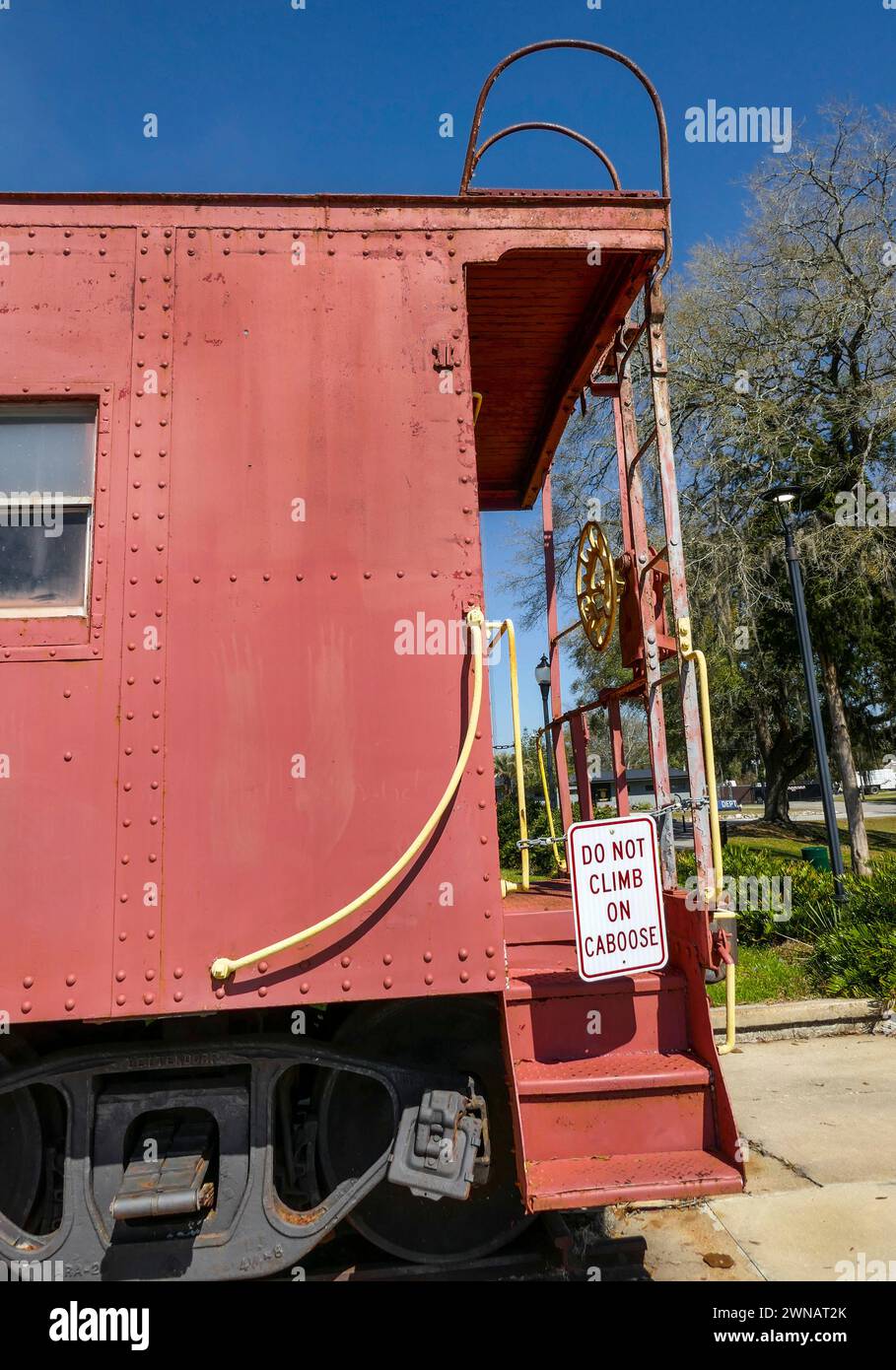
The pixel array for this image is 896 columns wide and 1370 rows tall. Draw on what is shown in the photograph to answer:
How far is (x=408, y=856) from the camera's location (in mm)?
2672

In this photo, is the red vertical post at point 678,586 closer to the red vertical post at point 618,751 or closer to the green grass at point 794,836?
the red vertical post at point 618,751

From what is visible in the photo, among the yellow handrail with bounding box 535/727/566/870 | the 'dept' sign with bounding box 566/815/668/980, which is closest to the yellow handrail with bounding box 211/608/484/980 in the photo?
the 'dept' sign with bounding box 566/815/668/980

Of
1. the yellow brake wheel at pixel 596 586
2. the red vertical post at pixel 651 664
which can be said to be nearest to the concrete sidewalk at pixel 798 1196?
the red vertical post at pixel 651 664

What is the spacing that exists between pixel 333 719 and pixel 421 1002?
1.09 metres

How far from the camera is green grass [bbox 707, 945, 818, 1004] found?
7.22 m

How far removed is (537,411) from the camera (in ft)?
16.1

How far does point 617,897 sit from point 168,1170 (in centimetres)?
170

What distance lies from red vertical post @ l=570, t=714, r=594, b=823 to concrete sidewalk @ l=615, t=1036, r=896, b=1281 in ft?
6.45

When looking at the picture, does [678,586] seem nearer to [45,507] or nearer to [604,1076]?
[604,1076]

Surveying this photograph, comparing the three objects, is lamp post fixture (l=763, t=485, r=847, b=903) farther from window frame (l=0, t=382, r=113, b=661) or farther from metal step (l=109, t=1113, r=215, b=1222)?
window frame (l=0, t=382, r=113, b=661)

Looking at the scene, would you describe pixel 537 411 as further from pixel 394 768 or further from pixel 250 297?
pixel 394 768

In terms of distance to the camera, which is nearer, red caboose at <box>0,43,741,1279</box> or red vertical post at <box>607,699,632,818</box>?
red caboose at <box>0,43,741,1279</box>

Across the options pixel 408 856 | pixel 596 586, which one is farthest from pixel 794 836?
pixel 408 856
